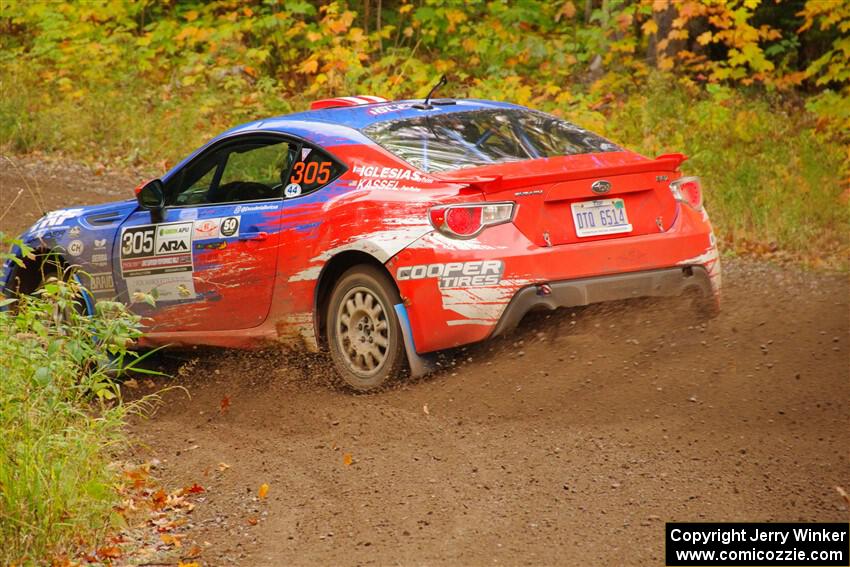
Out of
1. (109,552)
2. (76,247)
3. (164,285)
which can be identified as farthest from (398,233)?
(76,247)

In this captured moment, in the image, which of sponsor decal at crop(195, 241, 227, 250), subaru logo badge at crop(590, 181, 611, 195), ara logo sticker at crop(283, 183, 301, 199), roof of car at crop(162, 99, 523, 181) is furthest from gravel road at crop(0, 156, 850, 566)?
roof of car at crop(162, 99, 523, 181)

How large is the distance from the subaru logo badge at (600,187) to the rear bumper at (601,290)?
0.45m

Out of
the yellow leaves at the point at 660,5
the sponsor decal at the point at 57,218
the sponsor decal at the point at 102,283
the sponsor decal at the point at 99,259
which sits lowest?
the sponsor decal at the point at 102,283

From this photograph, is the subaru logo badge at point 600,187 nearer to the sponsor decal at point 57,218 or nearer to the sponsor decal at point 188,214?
the sponsor decal at point 188,214

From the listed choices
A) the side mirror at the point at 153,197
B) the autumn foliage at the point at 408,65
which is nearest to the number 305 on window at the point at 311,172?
the side mirror at the point at 153,197

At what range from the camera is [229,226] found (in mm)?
7266

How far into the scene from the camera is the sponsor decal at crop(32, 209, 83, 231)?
8.35 meters

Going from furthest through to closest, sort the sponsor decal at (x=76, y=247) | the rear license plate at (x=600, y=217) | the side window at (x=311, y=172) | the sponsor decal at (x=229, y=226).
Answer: the sponsor decal at (x=76, y=247) < the sponsor decal at (x=229, y=226) < the side window at (x=311, y=172) < the rear license plate at (x=600, y=217)

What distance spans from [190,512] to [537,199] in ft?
7.66

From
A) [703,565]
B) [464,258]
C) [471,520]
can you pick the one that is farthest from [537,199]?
[703,565]

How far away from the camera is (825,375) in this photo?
20.5ft

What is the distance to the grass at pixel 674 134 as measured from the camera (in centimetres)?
1087

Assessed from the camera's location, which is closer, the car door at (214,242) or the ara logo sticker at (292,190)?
the ara logo sticker at (292,190)

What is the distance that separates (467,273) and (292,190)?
56.6 inches
